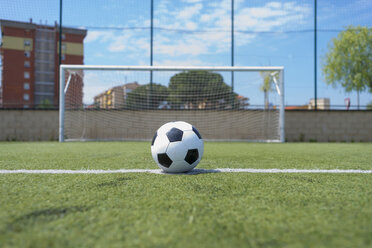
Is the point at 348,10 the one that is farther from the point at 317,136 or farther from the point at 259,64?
the point at 317,136

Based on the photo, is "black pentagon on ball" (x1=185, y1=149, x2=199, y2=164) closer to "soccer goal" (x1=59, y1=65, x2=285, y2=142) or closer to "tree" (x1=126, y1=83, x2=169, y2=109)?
"soccer goal" (x1=59, y1=65, x2=285, y2=142)

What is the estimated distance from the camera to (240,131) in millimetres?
11219

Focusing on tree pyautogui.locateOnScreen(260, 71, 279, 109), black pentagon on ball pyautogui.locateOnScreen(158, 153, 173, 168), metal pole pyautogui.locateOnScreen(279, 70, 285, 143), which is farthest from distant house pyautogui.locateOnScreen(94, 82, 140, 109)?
black pentagon on ball pyautogui.locateOnScreen(158, 153, 173, 168)

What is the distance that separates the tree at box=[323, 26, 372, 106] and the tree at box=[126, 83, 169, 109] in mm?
13348

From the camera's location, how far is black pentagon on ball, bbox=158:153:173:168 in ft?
9.40

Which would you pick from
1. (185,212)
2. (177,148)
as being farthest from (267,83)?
(185,212)

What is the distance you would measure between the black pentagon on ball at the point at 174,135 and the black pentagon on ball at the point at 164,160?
190mm

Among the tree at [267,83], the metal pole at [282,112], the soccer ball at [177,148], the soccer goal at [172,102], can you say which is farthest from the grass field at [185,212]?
the tree at [267,83]

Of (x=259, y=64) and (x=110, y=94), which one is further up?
(x=259, y=64)

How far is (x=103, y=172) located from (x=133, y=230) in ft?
6.04

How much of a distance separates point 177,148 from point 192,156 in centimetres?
21

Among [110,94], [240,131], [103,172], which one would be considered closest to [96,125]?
[110,94]

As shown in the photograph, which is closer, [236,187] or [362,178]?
[236,187]

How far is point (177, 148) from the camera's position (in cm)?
283
